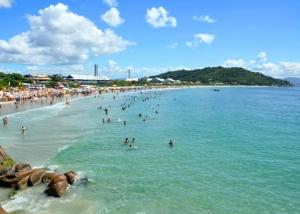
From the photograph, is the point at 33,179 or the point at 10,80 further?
the point at 10,80

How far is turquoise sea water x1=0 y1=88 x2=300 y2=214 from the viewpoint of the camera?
23484mm

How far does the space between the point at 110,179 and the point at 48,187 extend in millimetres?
4552

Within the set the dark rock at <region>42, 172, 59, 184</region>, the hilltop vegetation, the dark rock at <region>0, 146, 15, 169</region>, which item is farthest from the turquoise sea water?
the hilltop vegetation

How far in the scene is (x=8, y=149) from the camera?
38.7 meters

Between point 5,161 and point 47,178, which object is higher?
point 5,161

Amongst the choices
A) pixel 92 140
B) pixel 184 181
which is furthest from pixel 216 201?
pixel 92 140

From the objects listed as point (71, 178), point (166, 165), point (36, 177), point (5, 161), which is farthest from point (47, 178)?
point (166, 165)

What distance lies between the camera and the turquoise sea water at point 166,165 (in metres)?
23.5

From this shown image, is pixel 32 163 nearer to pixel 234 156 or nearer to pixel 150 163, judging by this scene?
pixel 150 163

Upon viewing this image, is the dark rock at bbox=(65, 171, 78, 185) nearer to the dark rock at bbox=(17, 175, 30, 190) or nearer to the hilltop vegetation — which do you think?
the dark rock at bbox=(17, 175, 30, 190)

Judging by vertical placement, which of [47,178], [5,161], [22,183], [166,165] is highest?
[5,161]

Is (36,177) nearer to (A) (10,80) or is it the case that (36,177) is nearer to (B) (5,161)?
(B) (5,161)

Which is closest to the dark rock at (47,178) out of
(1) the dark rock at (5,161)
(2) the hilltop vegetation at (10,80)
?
(1) the dark rock at (5,161)

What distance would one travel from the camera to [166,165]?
1266 inches
